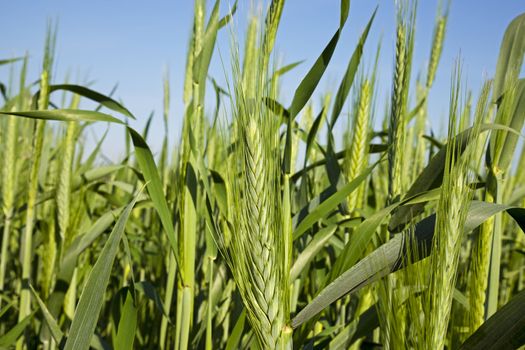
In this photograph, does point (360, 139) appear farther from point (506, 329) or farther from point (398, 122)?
point (506, 329)

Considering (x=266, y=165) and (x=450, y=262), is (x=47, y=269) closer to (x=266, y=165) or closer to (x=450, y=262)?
(x=266, y=165)

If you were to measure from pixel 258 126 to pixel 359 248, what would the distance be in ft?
1.16

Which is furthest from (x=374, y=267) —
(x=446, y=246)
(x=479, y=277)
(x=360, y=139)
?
(x=360, y=139)

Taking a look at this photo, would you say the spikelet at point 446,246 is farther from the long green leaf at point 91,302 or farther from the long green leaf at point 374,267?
the long green leaf at point 91,302

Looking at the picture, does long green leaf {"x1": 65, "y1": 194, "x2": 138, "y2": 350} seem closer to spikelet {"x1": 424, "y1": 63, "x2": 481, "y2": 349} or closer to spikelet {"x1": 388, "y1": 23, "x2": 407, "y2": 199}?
spikelet {"x1": 424, "y1": 63, "x2": 481, "y2": 349}

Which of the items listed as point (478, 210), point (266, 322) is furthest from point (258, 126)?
point (478, 210)

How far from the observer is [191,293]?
1159mm

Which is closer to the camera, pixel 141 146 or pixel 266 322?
pixel 266 322

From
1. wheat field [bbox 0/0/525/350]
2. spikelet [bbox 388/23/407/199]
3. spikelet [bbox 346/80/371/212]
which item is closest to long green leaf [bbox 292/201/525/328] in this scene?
wheat field [bbox 0/0/525/350]

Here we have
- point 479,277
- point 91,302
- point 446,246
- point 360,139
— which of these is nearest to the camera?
point 446,246

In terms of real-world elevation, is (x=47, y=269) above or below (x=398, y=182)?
below

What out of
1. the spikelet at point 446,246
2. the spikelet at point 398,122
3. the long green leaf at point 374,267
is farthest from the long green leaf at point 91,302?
the spikelet at point 398,122

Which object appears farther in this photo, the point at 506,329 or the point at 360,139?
the point at 360,139

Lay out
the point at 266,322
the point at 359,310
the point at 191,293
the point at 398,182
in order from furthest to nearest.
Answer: the point at 359,310 < the point at 398,182 < the point at 191,293 < the point at 266,322
